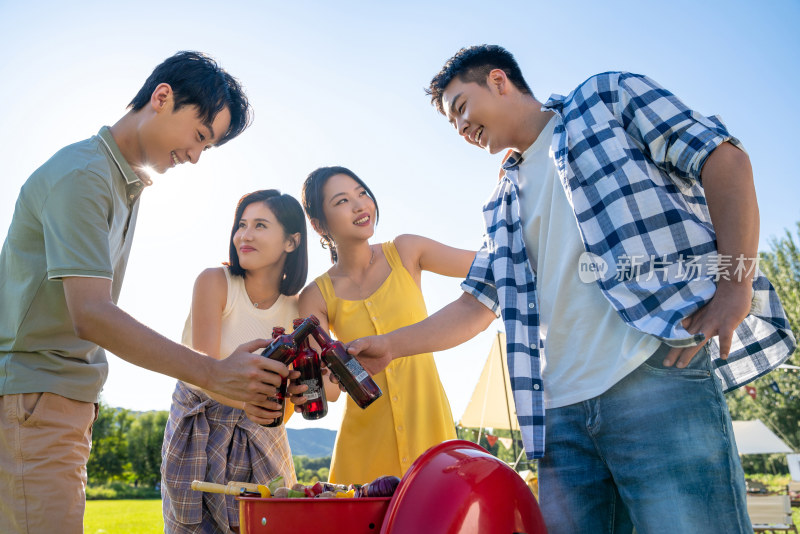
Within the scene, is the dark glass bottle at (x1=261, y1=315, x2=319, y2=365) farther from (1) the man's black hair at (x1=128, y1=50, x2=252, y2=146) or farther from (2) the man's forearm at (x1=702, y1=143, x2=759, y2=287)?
(2) the man's forearm at (x1=702, y1=143, x2=759, y2=287)

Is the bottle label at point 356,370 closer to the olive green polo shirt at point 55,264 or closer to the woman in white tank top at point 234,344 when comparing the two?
the olive green polo shirt at point 55,264

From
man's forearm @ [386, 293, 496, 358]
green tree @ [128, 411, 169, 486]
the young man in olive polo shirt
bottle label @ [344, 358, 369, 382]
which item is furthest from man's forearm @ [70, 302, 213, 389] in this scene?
green tree @ [128, 411, 169, 486]

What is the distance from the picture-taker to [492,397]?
36.3 ft

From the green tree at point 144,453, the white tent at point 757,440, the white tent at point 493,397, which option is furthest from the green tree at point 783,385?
the green tree at point 144,453

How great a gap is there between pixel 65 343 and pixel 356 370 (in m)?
1.11

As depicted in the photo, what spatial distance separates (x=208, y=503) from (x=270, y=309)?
1.04m

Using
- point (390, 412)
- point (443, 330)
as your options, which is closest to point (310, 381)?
point (443, 330)

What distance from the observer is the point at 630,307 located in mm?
1782

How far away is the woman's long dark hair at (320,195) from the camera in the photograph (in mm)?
3471

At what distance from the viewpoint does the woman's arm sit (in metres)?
3.32

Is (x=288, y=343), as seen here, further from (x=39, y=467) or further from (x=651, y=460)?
(x=651, y=460)

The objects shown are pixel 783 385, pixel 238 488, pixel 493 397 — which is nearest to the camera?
pixel 238 488

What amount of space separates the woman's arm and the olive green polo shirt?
5.15 feet

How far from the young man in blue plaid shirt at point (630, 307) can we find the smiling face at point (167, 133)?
119 centimetres
